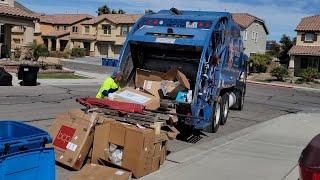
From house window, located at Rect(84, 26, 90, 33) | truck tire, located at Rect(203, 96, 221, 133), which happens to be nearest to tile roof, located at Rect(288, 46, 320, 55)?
house window, located at Rect(84, 26, 90, 33)

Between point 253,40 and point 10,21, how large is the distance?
3636 centimetres

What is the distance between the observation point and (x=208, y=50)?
913 centimetres

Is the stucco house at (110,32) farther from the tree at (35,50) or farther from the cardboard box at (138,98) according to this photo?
the cardboard box at (138,98)

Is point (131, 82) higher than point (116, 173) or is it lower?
Result: higher

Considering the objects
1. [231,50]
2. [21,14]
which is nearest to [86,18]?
[21,14]

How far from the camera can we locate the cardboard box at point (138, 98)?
8312 mm

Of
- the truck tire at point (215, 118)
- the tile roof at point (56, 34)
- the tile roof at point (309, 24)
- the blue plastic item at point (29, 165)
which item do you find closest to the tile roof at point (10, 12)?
the truck tire at point (215, 118)

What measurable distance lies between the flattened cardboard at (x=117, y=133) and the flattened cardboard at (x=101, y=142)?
6 centimetres

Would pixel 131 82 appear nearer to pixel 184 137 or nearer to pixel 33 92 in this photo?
pixel 184 137

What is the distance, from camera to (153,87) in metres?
9.65

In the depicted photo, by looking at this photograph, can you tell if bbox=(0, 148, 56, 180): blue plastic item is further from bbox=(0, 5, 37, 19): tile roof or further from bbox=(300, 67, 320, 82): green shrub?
bbox=(300, 67, 320, 82): green shrub

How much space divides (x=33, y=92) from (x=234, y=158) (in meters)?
10.8

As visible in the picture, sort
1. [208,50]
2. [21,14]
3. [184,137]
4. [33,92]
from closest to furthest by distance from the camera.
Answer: [208,50]
[184,137]
[33,92]
[21,14]

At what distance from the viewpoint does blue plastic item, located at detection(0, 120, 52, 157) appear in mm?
3991
